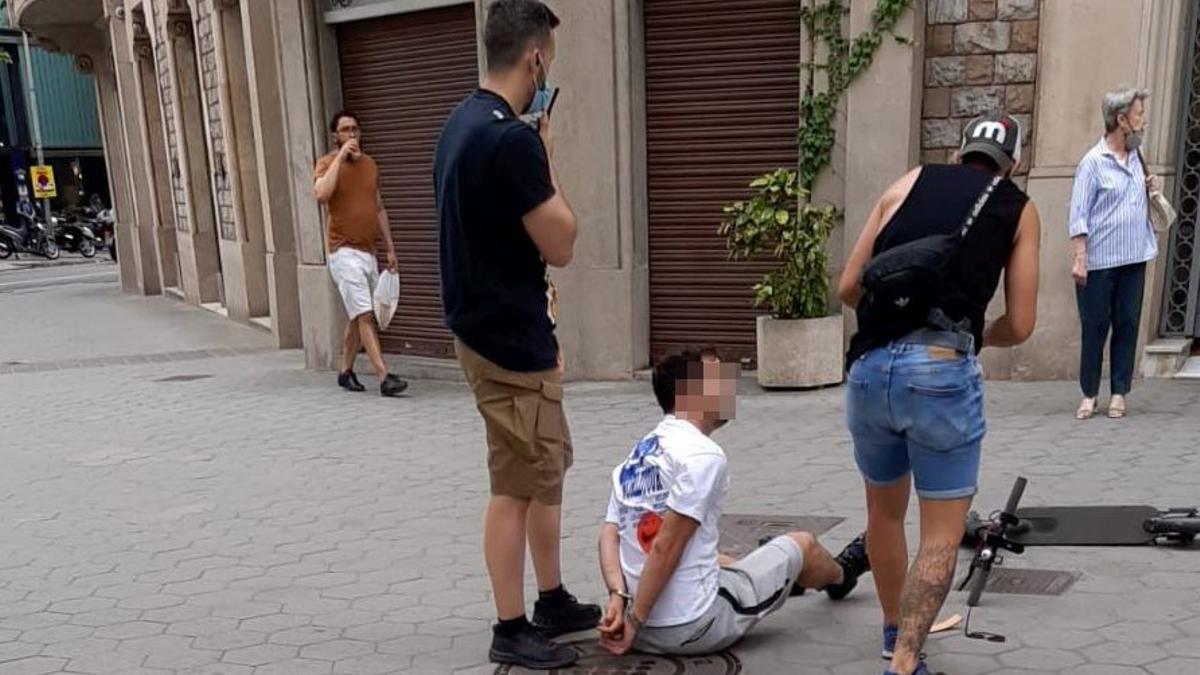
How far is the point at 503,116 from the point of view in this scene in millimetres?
3049

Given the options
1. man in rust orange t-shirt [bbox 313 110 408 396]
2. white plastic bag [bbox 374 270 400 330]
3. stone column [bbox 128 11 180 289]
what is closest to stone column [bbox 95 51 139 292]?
stone column [bbox 128 11 180 289]

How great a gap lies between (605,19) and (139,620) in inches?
201

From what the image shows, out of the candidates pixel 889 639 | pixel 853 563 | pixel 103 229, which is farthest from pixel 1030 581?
pixel 103 229

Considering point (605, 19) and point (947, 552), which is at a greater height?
point (605, 19)

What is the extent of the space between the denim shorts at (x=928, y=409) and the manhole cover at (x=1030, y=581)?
1.12 meters

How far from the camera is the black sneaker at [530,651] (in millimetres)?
3342

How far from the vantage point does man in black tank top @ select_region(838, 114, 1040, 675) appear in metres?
2.84

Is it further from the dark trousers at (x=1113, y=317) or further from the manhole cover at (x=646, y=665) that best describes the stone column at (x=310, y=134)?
the manhole cover at (x=646, y=665)

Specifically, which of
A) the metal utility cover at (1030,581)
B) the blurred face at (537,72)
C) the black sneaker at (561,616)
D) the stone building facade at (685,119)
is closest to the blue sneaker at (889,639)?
the metal utility cover at (1030,581)

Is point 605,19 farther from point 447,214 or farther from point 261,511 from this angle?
point 447,214

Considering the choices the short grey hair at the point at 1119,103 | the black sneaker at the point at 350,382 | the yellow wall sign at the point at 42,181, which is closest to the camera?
the short grey hair at the point at 1119,103

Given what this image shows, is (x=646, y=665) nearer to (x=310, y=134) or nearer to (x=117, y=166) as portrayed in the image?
(x=310, y=134)

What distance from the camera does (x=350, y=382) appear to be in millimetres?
8234

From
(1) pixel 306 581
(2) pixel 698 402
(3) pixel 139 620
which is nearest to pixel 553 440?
(2) pixel 698 402
